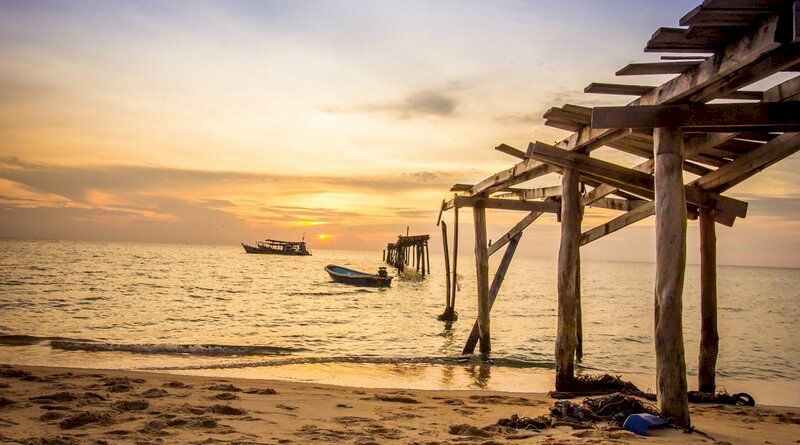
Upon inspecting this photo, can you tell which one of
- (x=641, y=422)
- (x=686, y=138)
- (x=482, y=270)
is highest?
(x=686, y=138)

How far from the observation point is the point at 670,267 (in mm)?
5070

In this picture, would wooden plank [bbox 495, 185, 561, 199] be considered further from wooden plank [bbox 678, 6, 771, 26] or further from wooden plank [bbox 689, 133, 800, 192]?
wooden plank [bbox 678, 6, 771, 26]

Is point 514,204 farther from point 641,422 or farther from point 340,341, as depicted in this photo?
point 641,422

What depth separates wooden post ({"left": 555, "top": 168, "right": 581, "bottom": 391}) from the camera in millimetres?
7430

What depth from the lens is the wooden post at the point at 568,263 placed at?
7430mm

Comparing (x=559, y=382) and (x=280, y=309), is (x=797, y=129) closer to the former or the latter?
(x=559, y=382)

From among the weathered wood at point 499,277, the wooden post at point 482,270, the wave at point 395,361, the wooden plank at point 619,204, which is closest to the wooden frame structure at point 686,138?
the wooden plank at point 619,204

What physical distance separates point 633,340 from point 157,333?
15058 mm

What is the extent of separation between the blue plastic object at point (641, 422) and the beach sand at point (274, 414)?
0.08 m

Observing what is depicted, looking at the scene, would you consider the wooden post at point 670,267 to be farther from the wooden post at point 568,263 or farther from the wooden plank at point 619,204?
the wooden plank at point 619,204

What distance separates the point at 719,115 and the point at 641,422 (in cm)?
287

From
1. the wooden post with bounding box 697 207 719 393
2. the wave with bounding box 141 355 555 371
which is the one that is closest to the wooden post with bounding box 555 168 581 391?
the wooden post with bounding box 697 207 719 393

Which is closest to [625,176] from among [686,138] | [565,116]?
[686,138]

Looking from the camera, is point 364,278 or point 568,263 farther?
point 364,278
